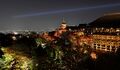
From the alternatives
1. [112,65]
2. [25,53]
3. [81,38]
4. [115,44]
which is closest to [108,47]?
[115,44]

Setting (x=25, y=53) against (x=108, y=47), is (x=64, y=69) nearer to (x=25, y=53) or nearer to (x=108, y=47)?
(x=25, y=53)

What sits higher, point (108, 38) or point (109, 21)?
point (109, 21)

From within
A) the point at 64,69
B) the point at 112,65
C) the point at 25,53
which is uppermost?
the point at 25,53

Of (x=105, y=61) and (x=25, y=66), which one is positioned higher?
(x=25, y=66)

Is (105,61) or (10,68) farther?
(105,61)

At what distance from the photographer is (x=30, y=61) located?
12.4 m

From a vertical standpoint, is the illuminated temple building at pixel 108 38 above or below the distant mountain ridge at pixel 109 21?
below

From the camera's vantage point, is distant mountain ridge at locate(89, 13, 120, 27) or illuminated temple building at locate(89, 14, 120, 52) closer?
illuminated temple building at locate(89, 14, 120, 52)

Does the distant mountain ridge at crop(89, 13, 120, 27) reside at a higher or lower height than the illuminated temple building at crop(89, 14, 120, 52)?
higher

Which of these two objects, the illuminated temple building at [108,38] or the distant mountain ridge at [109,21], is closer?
the illuminated temple building at [108,38]

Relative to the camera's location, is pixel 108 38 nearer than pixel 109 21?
Yes

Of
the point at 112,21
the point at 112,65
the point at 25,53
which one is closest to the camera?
the point at 25,53

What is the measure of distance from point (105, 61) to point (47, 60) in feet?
33.2

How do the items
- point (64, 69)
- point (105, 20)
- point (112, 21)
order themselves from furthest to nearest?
point (105, 20), point (112, 21), point (64, 69)
